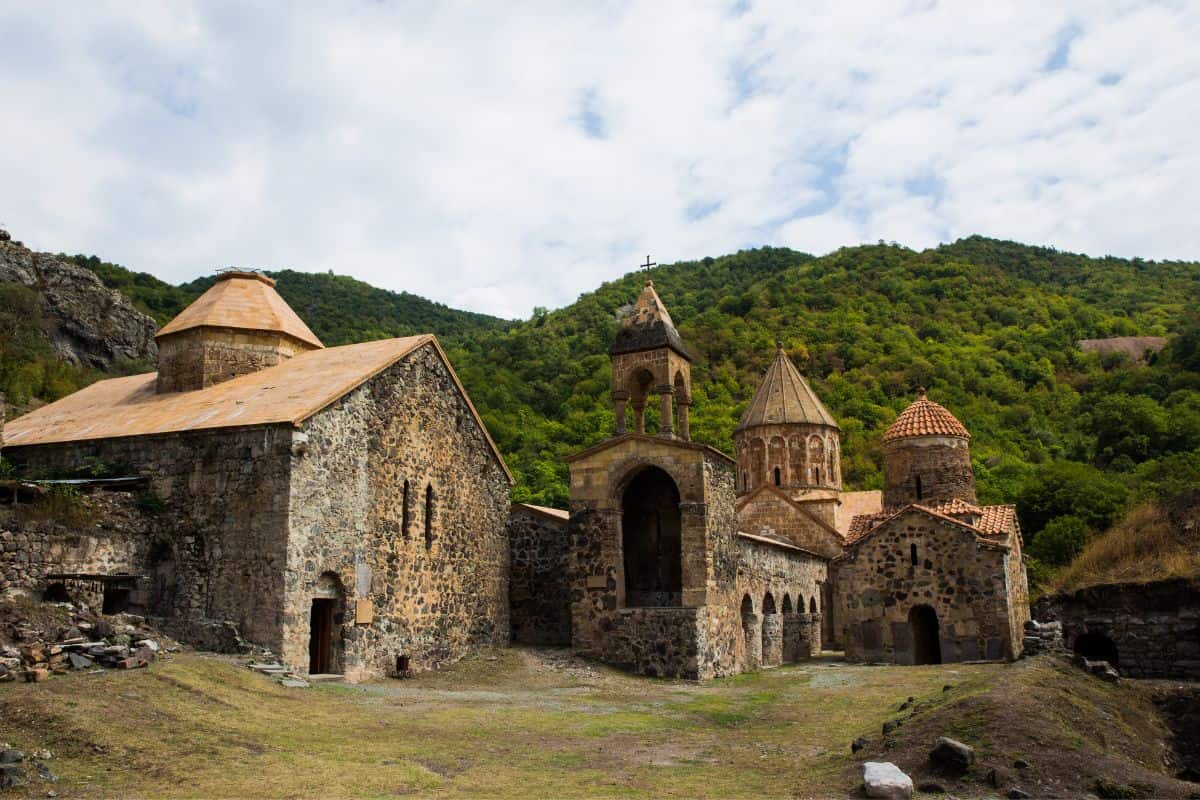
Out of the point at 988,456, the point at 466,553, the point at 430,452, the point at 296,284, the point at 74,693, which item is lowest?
the point at 74,693

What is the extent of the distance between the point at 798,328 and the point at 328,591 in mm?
52528

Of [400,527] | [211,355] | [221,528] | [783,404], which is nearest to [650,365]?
[400,527]

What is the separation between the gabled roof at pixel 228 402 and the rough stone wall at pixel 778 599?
6.71 m

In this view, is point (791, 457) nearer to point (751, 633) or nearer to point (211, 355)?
point (751, 633)

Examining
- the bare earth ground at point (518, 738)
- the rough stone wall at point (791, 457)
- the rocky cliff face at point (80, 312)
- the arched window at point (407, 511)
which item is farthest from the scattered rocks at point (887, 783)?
the rocky cliff face at point (80, 312)

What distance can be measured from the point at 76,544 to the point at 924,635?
60.1ft

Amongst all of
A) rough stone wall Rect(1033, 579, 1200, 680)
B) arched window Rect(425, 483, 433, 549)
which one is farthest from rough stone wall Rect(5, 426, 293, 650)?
rough stone wall Rect(1033, 579, 1200, 680)

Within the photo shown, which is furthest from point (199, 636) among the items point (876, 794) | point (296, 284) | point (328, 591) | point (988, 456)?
point (296, 284)

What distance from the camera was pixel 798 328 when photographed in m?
63.9

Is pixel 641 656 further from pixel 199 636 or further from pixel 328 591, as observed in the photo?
pixel 199 636

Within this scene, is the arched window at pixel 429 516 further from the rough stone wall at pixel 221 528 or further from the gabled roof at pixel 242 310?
the gabled roof at pixel 242 310

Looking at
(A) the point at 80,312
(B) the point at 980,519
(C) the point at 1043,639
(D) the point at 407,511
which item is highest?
(A) the point at 80,312

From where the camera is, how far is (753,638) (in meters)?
21.8

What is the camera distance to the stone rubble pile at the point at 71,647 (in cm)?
998
